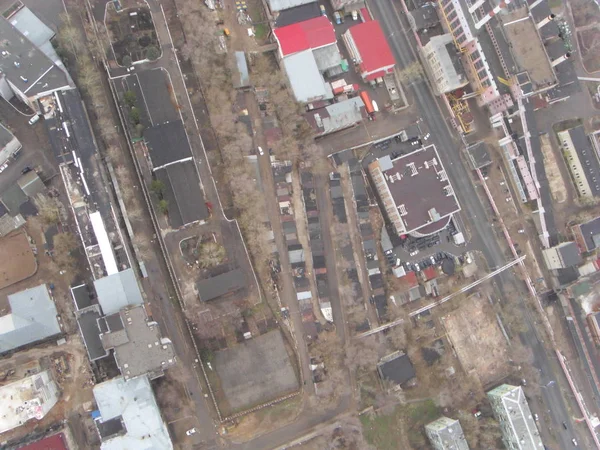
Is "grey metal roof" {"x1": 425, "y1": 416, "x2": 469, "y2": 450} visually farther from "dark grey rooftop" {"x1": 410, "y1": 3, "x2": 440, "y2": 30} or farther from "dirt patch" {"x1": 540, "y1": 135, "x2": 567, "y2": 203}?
"dark grey rooftop" {"x1": 410, "y1": 3, "x2": 440, "y2": 30}

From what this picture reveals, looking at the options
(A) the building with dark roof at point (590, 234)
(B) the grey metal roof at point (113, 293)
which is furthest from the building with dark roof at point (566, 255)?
(B) the grey metal roof at point (113, 293)

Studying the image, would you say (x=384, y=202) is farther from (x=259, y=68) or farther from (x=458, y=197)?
(x=259, y=68)

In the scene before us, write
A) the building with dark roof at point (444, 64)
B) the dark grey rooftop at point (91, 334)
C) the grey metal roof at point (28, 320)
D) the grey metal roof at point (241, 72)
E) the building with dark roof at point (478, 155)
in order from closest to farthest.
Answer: the grey metal roof at point (28, 320) → the dark grey rooftop at point (91, 334) → the grey metal roof at point (241, 72) → the building with dark roof at point (444, 64) → the building with dark roof at point (478, 155)

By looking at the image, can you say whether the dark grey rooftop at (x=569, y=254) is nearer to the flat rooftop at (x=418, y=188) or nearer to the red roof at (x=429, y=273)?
the flat rooftop at (x=418, y=188)

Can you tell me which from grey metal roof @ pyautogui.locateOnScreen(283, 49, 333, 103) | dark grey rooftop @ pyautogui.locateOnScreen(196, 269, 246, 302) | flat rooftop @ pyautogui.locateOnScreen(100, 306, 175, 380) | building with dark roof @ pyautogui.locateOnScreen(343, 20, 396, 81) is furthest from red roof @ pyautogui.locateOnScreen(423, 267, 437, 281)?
flat rooftop @ pyautogui.locateOnScreen(100, 306, 175, 380)

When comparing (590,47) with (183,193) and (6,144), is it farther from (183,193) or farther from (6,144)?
(6,144)

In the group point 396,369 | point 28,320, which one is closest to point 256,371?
point 396,369

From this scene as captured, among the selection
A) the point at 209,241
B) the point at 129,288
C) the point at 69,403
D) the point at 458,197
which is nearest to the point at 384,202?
the point at 458,197
